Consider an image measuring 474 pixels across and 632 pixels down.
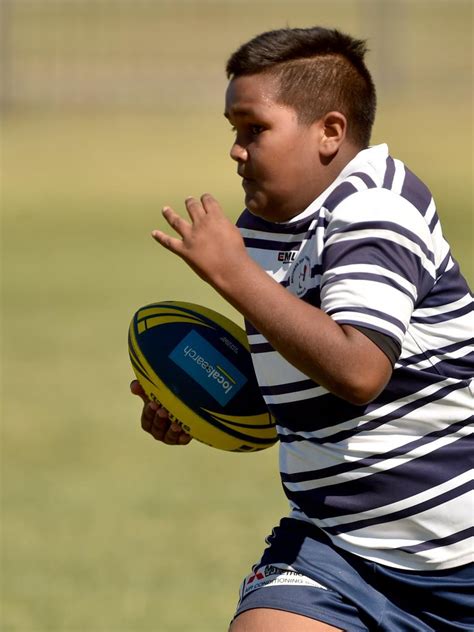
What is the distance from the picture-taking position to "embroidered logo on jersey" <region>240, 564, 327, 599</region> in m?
3.51

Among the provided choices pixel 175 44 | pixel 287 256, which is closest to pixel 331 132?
pixel 287 256

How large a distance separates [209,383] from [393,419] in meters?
0.88

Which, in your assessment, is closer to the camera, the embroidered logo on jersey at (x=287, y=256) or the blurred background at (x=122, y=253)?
the embroidered logo on jersey at (x=287, y=256)

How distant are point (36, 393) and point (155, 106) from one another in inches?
815

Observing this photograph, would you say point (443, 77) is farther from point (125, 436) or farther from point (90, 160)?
point (125, 436)

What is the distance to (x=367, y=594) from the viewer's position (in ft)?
11.4

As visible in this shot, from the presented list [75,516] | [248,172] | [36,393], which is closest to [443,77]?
[36,393]

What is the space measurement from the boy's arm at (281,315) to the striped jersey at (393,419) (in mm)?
204

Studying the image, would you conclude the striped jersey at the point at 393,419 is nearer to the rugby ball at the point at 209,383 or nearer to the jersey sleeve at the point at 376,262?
the jersey sleeve at the point at 376,262

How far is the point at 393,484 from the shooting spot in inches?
136

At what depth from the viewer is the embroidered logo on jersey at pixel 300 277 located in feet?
11.0

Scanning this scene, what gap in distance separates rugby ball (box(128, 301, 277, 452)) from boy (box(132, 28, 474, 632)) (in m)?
0.51

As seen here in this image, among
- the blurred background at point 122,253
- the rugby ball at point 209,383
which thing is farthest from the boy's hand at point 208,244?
the blurred background at point 122,253

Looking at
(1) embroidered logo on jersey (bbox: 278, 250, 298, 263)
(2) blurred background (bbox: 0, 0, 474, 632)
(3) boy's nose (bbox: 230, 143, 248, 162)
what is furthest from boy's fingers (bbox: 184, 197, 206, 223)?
(2) blurred background (bbox: 0, 0, 474, 632)
